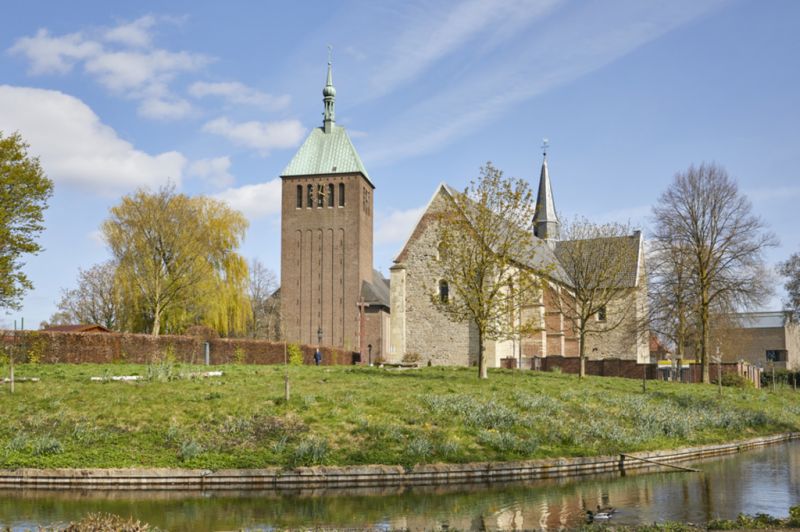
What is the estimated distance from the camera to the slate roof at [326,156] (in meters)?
73.1

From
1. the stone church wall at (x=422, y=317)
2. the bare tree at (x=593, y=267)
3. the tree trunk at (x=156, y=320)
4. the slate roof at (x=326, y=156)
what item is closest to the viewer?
the bare tree at (x=593, y=267)

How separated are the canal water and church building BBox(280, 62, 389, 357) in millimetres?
53970

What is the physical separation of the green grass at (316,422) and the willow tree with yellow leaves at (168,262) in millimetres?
25263

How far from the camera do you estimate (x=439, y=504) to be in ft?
46.8

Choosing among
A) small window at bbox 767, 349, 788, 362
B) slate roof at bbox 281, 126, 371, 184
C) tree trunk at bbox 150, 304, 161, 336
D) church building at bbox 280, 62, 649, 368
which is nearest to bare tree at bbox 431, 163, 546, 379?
tree trunk at bbox 150, 304, 161, 336

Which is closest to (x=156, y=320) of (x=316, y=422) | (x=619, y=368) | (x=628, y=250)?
(x=619, y=368)

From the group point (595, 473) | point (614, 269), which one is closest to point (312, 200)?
point (614, 269)

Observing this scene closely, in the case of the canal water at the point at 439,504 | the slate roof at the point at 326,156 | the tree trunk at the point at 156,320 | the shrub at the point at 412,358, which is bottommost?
the canal water at the point at 439,504

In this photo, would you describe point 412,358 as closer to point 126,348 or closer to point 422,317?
point 422,317

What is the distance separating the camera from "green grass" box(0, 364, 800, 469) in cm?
1750

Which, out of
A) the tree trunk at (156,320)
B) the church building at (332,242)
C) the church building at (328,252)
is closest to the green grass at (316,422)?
the tree trunk at (156,320)

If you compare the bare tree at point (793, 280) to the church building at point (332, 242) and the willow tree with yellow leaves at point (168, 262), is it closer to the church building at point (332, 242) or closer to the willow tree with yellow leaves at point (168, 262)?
the church building at point (332, 242)

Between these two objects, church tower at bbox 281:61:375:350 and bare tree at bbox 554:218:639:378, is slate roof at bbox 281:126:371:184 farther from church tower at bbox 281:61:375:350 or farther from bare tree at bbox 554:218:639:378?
bare tree at bbox 554:218:639:378

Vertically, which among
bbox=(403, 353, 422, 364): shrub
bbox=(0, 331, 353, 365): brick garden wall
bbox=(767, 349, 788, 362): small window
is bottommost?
bbox=(767, 349, 788, 362): small window
